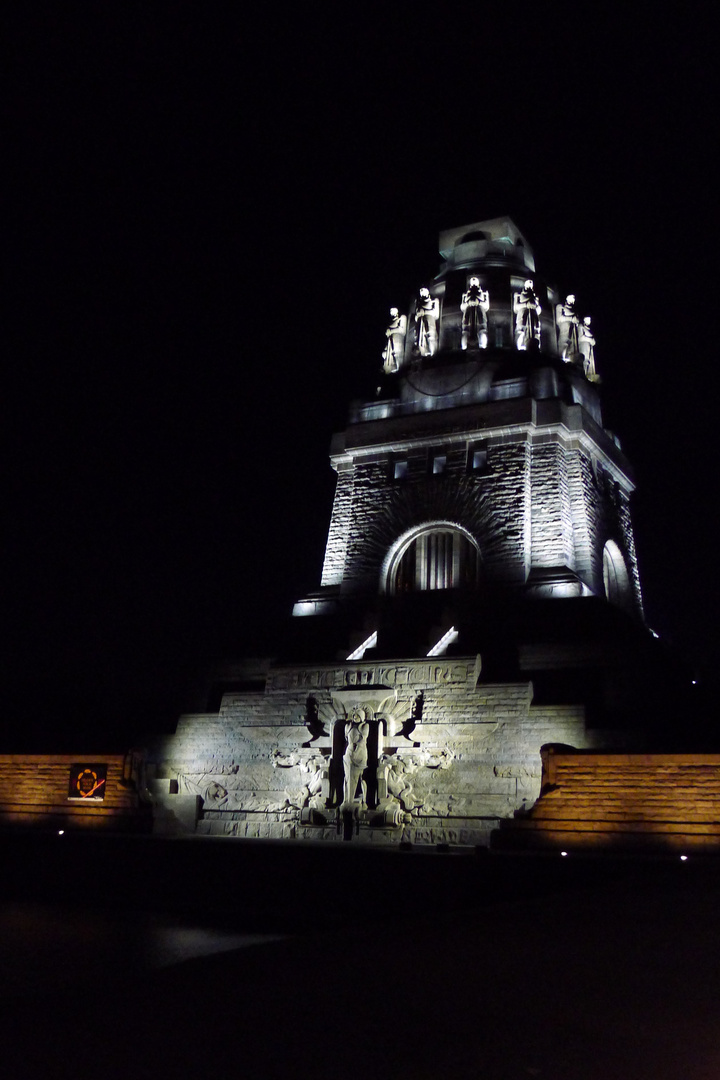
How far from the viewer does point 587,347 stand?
98.7ft

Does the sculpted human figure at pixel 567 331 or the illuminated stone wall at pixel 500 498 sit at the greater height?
the sculpted human figure at pixel 567 331

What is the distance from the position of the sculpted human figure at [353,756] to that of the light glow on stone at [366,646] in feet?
11.2

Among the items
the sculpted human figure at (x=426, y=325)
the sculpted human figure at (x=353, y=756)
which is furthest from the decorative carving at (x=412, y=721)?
the sculpted human figure at (x=426, y=325)

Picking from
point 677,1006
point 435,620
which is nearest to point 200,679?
point 435,620

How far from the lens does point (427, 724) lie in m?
19.6

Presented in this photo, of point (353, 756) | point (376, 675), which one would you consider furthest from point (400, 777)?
point (376, 675)

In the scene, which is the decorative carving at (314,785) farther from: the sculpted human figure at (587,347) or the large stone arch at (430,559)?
the sculpted human figure at (587,347)

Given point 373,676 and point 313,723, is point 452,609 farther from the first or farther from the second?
point 313,723

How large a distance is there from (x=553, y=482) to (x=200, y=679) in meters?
10.1

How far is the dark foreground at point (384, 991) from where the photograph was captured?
434 cm

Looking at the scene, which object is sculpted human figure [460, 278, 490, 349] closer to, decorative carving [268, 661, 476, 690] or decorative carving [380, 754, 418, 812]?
decorative carving [268, 661, 476, 690]

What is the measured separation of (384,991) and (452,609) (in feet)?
61.8

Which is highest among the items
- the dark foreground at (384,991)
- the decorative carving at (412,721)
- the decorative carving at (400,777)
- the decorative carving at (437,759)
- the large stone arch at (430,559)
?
the large stone arch at (430,559)

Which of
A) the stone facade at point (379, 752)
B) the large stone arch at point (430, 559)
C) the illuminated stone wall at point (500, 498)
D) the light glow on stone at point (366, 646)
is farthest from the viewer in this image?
the large stone arch at point (430, 559)
